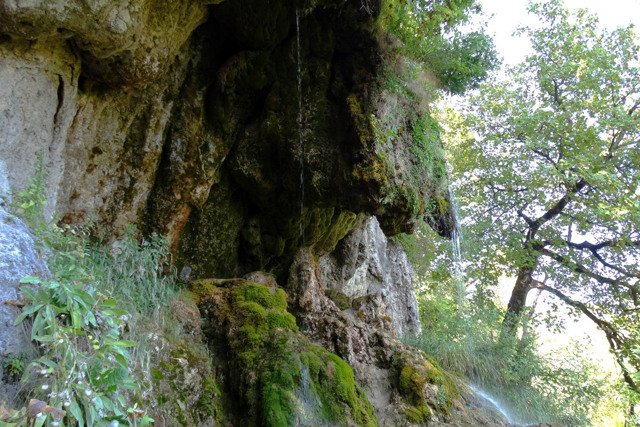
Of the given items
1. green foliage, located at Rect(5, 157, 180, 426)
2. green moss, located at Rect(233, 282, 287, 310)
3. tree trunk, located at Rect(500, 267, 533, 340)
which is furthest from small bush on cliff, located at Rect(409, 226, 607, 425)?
green foliage, located at Rect(5, 157, 180, 426)

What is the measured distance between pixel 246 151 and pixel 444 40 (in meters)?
4.05

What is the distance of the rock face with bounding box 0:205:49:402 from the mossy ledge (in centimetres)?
220

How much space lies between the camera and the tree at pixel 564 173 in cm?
938

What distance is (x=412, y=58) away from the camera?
6414 millimetres

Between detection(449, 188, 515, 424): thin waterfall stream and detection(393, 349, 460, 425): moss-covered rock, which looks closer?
detection(393, 349, 460, 425): moss-covered rock

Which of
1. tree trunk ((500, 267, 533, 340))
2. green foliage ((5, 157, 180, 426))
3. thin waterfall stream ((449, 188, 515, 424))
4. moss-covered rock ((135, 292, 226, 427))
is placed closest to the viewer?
green foliage ((5, 157, 180, 426))

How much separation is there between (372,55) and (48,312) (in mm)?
5594

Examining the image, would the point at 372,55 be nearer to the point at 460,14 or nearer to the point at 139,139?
the point at 460,14

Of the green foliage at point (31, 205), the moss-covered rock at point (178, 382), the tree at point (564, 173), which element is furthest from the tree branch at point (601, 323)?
the green foliage at point (31, 205)

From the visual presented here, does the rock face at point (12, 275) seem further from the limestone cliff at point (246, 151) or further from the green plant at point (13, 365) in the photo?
the limestone cliff at point (246, 151)

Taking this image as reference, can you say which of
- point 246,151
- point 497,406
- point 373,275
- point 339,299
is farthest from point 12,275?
point 373,275

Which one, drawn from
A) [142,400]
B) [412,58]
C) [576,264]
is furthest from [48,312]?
[576,264]

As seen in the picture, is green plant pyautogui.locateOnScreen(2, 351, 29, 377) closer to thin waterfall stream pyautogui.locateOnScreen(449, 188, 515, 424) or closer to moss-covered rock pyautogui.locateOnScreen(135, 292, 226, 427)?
moss-covered rock pyautogui.locateOnScreen(135, 292, 226, 427)

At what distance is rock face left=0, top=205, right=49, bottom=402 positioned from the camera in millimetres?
1829
